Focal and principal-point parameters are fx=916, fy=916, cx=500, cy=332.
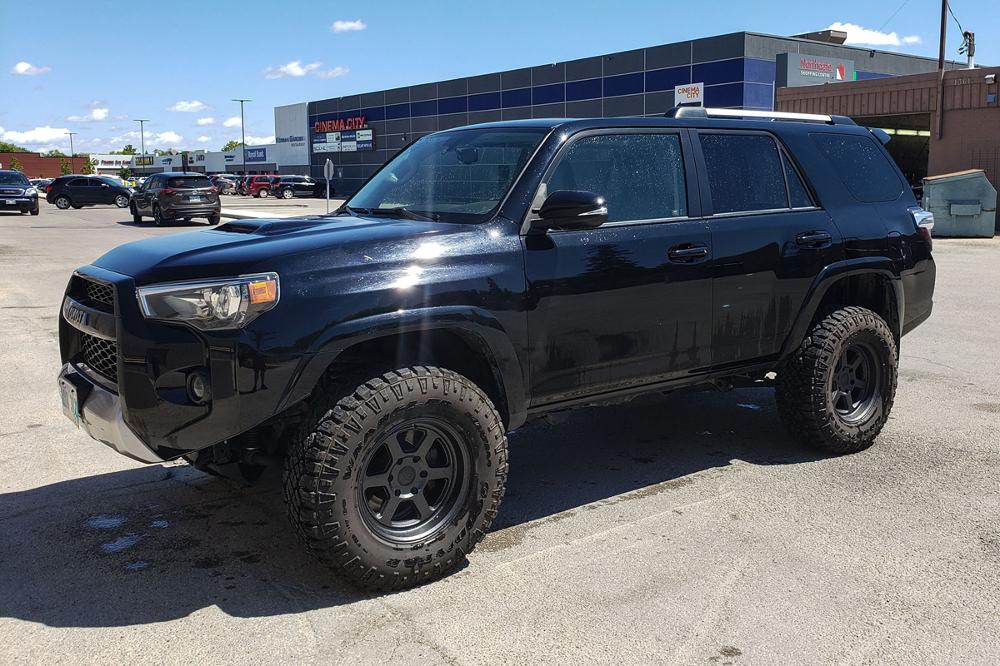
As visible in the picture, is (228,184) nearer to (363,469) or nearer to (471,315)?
(471,315)

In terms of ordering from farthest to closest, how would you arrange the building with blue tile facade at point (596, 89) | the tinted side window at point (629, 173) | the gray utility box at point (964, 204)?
the building with blue tile facade at point (596, 89)
the gray utility box at point (964, 204)
the tinted side window at point (629, 173)

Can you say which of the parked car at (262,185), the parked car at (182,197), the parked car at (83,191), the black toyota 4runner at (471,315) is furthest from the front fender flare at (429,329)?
the parked car at (262,185)

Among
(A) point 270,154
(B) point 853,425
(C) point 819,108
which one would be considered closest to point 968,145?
(C) point 819,108

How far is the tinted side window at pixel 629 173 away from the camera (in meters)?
4.36

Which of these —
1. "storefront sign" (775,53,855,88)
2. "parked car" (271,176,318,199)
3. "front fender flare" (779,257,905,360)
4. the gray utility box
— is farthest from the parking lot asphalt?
"parked car" (271,176,318,199)

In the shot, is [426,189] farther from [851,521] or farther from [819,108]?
[819,108]

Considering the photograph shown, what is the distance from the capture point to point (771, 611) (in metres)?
3.43

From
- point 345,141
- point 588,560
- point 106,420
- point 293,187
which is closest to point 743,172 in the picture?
point 588,560

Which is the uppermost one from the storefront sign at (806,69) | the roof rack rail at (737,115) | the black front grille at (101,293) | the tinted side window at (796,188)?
the storefront sign at (806,69)

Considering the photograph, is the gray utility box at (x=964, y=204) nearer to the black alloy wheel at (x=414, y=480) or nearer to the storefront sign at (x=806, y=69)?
the black alloy wheel at (x=414, y=480)

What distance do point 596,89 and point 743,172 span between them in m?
50.1

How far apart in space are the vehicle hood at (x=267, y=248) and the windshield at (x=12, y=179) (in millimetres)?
37784

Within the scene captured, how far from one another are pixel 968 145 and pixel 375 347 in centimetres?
2851

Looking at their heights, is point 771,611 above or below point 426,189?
below
